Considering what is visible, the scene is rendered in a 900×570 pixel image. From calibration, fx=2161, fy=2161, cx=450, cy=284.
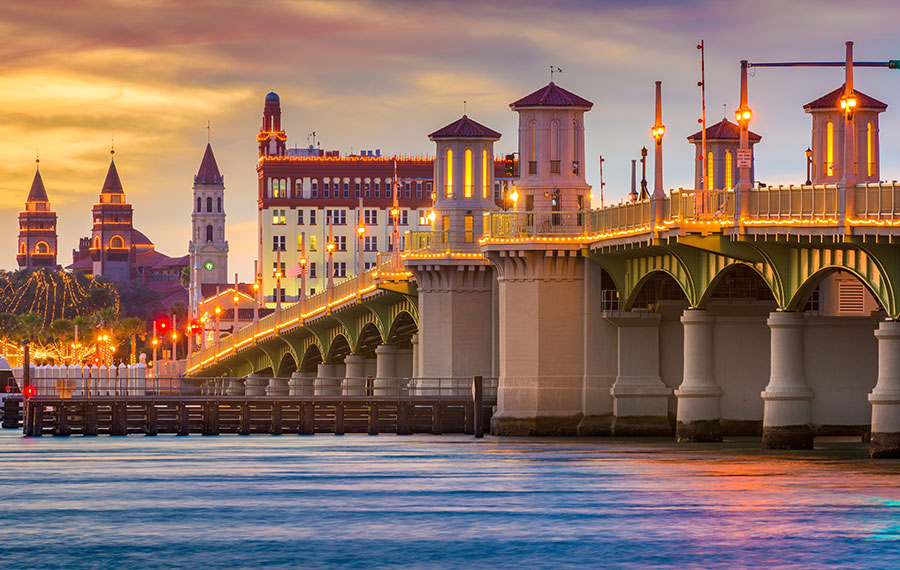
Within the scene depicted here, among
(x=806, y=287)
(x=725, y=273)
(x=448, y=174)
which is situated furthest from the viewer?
(x=448, y=174)

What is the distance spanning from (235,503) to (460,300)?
153ft

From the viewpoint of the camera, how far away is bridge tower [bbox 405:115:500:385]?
386 ft

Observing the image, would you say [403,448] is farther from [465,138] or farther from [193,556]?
[193,556]

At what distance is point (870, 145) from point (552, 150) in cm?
1585

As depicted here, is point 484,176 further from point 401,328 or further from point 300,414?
point 401,328

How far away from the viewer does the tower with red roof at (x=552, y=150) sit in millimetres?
109188

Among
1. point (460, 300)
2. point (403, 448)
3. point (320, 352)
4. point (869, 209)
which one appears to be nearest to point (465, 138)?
point (460, 300)

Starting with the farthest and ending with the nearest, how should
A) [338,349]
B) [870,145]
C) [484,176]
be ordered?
[338,349], [484,176], [870,145]

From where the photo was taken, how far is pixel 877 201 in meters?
79.1

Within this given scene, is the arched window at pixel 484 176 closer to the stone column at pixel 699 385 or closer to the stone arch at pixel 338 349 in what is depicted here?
the stone column at pixel 699 385

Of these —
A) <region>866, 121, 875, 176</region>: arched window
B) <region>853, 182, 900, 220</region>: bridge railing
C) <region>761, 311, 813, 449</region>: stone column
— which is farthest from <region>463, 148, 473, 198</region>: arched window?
<region>853, 182, 900, 220</region>: bridge railing

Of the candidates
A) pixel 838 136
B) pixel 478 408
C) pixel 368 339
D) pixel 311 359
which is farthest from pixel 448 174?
pixel 311 359

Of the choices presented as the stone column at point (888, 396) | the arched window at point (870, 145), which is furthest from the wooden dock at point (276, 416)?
the stone column at point (888, 396)

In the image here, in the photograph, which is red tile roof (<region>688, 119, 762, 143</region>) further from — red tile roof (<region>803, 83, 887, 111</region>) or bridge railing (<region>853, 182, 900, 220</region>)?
bridge railing (<region>853, 182, 900, 220</region>)
